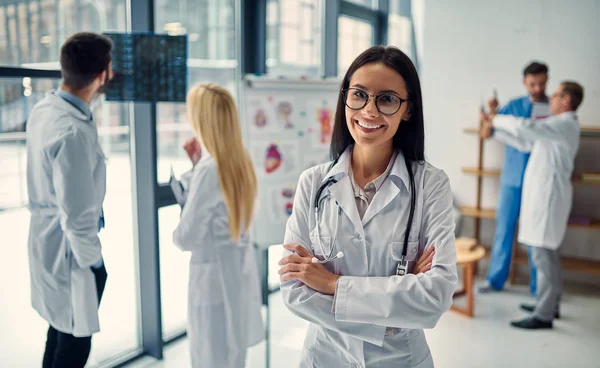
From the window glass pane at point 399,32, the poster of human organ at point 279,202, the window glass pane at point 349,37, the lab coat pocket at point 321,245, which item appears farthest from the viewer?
the window glass pane at point 399,32

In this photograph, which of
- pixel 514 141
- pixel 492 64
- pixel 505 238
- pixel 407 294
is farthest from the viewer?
pixel 492 64

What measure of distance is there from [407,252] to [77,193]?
4.10 feet

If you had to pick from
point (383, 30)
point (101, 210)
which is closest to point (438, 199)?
point (101, 210)

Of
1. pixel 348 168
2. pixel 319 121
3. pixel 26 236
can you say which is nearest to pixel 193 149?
pixel 26 236

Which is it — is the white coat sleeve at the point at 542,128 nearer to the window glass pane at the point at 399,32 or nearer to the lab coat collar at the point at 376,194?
the window glass pane at the point at 399,32

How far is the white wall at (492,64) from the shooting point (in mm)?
4391

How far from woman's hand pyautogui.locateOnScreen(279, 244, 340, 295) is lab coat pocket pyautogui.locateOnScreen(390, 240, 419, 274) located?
0.15 m

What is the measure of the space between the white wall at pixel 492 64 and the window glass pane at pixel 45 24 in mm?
3149

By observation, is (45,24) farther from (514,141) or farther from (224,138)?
(514,141)

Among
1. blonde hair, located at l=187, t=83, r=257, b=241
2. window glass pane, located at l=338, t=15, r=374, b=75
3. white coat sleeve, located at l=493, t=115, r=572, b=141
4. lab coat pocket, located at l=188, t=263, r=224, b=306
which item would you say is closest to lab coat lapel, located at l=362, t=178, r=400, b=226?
blonde hair, located at l=187, t=83, r=257, b=241

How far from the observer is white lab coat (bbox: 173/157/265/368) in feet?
7.51

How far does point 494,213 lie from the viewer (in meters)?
4.68

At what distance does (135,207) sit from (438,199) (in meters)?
2.11

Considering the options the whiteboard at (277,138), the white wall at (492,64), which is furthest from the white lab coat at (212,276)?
the white wall at (492,64)
